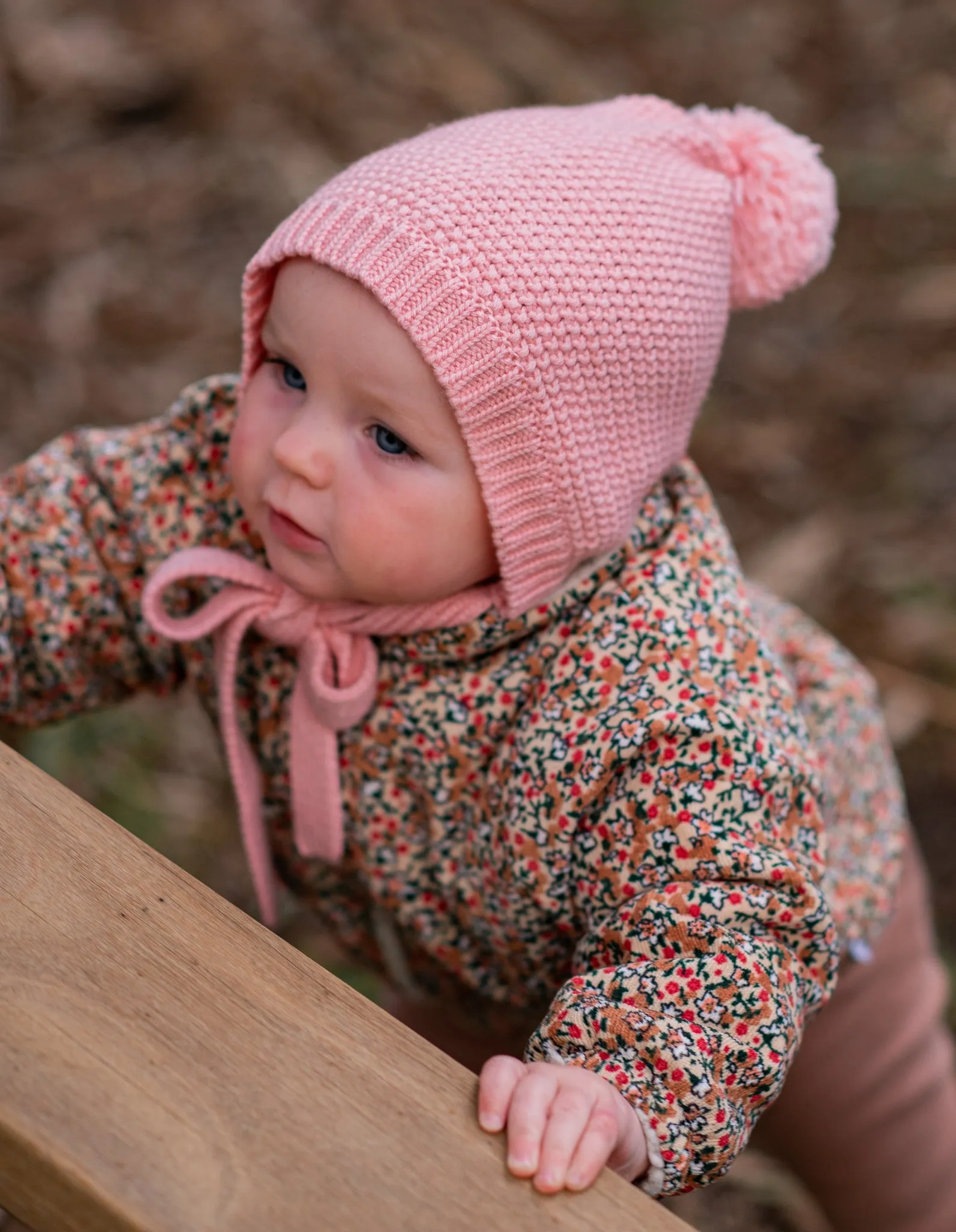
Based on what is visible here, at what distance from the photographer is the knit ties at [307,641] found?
4.29 ft

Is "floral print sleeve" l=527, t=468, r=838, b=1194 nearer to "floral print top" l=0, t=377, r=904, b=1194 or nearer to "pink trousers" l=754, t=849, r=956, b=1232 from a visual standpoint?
"floral print top" l=0, t=377, r=904, b=1194

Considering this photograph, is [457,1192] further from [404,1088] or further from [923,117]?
[923,117]

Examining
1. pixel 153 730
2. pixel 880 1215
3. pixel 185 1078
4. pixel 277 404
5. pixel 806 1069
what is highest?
pixel 277 404

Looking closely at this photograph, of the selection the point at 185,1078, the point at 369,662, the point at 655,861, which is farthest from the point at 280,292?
the point at 185,1078

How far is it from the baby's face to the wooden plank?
368mm

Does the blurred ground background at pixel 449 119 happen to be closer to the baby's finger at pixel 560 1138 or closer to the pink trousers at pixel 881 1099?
the pink trousers at pixel 881 1099

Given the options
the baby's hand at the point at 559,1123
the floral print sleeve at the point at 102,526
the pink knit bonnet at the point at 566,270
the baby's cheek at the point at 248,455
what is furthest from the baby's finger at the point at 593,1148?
the floral print sleeve at the point at 102,526

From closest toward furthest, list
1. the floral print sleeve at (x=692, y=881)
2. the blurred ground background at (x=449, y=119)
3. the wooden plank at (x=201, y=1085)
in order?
the wooden plank at (x=201, y=1085), the floral print sleeve at (x=692, y=881), the blurred ground background at (x=449, y=119)

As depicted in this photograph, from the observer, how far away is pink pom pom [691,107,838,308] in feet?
4.32

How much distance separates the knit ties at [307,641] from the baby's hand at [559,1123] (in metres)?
0.40

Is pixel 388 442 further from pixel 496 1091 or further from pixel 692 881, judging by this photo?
pixel 496 1091

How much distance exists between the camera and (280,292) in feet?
3.92

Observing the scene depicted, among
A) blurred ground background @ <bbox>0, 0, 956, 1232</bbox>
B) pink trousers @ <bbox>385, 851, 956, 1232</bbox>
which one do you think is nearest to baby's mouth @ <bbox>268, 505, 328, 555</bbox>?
pink trousers @ <bbox>385, 851, 956, 1232</bbox>

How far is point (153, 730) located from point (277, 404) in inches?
48.3
